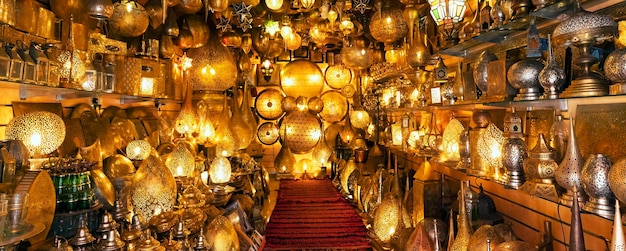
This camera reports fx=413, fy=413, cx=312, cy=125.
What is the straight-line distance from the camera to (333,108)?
6879 millimetres

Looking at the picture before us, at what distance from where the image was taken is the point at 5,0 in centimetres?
128

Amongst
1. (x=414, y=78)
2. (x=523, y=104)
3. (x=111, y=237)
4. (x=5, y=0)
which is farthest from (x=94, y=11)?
(x=414, y=78)

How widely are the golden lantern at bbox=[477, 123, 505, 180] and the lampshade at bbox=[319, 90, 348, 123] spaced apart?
496 centimetres

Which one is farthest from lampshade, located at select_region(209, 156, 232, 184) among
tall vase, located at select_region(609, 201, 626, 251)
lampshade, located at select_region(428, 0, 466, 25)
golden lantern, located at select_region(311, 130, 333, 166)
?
golden lantern, located at select_region(311, 130, 333, 166)

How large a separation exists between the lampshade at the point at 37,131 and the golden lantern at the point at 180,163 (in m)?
1.07

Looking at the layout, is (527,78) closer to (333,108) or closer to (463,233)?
(463,233)

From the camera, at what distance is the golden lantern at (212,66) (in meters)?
4.22

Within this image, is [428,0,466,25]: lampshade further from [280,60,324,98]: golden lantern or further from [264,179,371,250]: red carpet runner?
[280,60,324,98]: golden lantern

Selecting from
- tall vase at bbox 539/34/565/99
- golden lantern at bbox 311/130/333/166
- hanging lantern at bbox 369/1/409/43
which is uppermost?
hanging lantern at bbox 369/1/409/43

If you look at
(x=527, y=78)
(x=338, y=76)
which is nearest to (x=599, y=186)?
(x=527, y=78)

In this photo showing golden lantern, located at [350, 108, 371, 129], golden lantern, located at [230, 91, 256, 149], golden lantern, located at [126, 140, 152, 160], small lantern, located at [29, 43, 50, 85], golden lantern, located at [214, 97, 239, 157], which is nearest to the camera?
small lantern, located at [29, 43, 50, 85]

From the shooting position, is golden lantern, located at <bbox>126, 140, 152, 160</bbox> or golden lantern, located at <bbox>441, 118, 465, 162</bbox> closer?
golden lantern, located at <bbox>126, 140, 152, 160</bbox>

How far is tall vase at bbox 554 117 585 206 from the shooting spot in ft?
4.26

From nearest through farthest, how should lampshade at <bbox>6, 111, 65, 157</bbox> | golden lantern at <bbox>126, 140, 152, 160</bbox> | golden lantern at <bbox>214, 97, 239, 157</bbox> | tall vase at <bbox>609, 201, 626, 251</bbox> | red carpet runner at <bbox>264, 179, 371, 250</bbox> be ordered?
tall vase at <bbox>609, 201, 626, 251</bbox>
lampshade at <bbox>6, 111, 65, 157</bbox>
golden lantern at <bbox>126, 140, 152, 160</bbox>
red carpet runner at <bbox>264, 179, 371, 250</bbox>
golden lantern at <bbox>214, 97, 239, 157</bbox>
